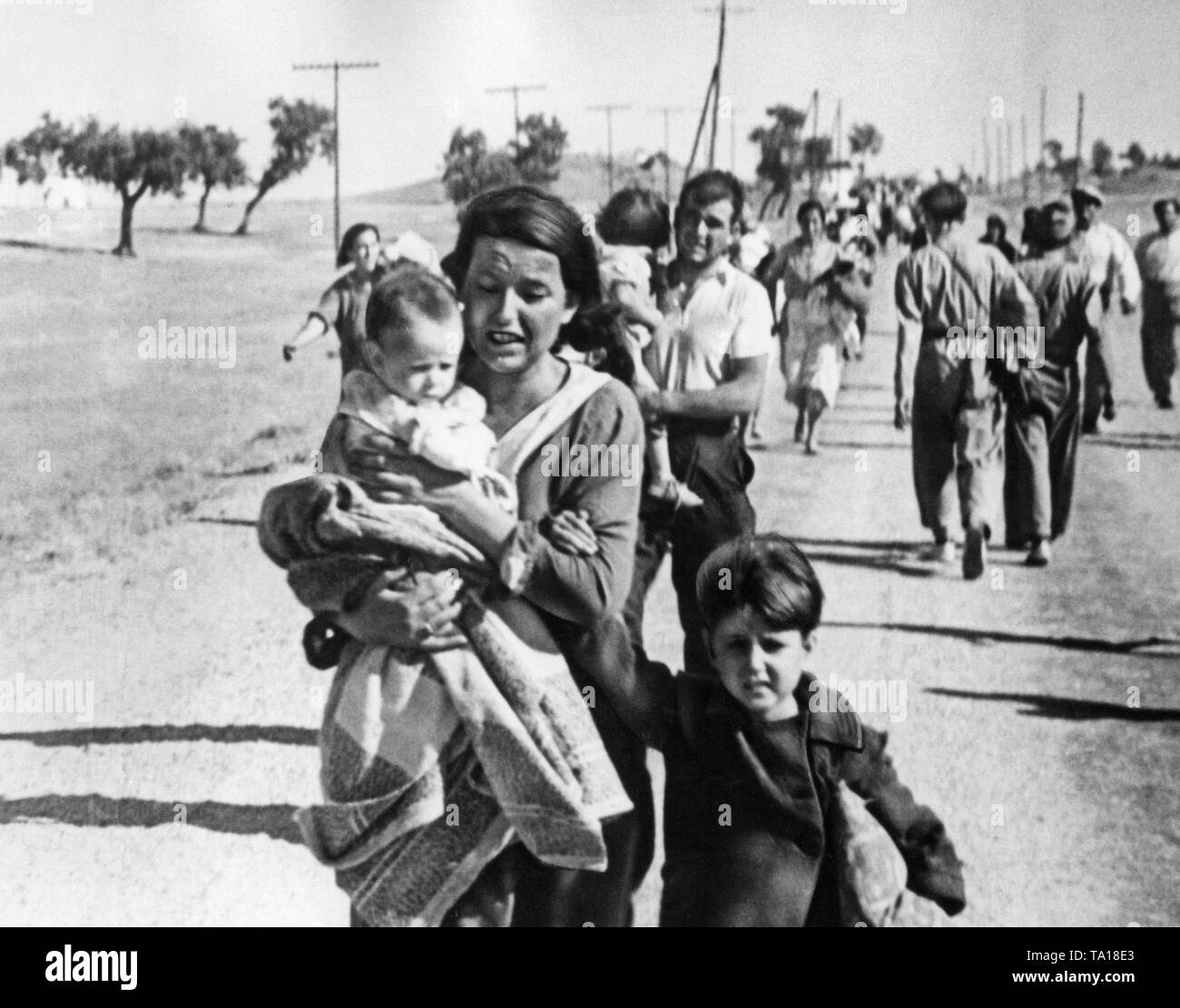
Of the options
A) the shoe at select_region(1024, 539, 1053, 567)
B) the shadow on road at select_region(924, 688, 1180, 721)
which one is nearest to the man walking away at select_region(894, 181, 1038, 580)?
the shoe at select_region(1024, 539, 1053, 567)

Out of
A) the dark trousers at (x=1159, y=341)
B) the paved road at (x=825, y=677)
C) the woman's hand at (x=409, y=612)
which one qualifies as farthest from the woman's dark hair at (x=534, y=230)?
the dark trousers at (x=1159, y=341)

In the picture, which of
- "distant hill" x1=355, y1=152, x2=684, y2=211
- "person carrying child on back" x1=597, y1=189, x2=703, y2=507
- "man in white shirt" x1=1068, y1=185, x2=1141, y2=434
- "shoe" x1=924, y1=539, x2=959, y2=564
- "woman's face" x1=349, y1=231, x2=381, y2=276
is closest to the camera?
"person carrying child on back" x1=597, y1=189, x2=703, y2=507

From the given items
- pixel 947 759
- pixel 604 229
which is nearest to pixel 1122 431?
pixel 947 759

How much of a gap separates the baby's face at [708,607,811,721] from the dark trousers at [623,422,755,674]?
273 millimetres

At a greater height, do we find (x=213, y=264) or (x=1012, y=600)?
(x=213, y=264)

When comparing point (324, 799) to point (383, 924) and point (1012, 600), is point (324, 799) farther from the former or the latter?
point (1012, 600)

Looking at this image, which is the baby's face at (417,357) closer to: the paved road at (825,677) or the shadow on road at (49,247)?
the paved road at (825,677)

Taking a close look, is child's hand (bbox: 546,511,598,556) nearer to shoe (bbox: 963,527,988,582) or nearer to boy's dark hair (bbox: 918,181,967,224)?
shoe (bbox: 963,527,988,582)

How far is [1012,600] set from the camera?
16.1ft

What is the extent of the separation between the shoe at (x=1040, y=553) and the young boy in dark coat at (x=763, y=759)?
1.18m

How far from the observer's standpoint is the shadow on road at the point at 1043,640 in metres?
4.84

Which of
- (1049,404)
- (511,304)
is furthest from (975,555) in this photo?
(511,304)

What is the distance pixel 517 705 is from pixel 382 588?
36 centimetres

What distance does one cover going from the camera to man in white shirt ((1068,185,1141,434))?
4.94 metres
